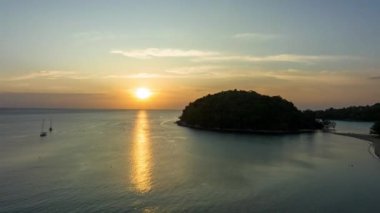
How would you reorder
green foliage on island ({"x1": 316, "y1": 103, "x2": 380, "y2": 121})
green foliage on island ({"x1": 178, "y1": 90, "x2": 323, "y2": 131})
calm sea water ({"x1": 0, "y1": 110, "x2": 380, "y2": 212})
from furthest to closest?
green foliage on island ({"x1": 316, "y1": 103, "x2": 380, "y2": 121}) < green foliage on island ({"x1": 178, "y1": 90, "x2": 323, "y2": 131}) < calm sea water ({"x1": 0, "y1": 110, "x2": 380, "y2": 212})

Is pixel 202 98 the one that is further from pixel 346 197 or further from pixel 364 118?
pixel 346 197

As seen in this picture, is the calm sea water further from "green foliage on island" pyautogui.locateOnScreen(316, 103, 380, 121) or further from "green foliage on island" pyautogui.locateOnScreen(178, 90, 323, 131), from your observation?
"green foliage on island" pyautogui.locateOnScreen(316, 103, 380, 121)

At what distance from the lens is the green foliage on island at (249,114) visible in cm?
11212

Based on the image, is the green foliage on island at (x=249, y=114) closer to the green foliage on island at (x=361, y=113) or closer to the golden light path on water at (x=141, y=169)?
the golden light path on water at (x=141, y=169)

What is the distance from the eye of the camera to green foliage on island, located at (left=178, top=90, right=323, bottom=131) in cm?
11212

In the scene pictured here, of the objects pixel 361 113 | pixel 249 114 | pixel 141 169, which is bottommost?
pixel 141 169

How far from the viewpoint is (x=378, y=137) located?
93562 millimetres

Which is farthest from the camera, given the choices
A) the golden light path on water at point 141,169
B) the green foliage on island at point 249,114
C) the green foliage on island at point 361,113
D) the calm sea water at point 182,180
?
the green foliage on island at point 361,113

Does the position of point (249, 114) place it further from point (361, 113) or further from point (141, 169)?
point (361, 113)

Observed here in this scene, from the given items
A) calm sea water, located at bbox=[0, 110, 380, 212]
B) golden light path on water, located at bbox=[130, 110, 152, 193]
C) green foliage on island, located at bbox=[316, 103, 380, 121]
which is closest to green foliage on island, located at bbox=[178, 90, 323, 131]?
calm sea water, located at bbox=[0, 110, 380, 212]

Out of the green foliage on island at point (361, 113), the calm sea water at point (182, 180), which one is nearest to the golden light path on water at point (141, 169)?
the calm sea water at point (182, 180)

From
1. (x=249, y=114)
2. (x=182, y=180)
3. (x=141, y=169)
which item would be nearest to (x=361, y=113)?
(x=249, y=114)

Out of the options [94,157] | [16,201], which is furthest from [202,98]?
[16,201]

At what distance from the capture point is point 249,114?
377ft
